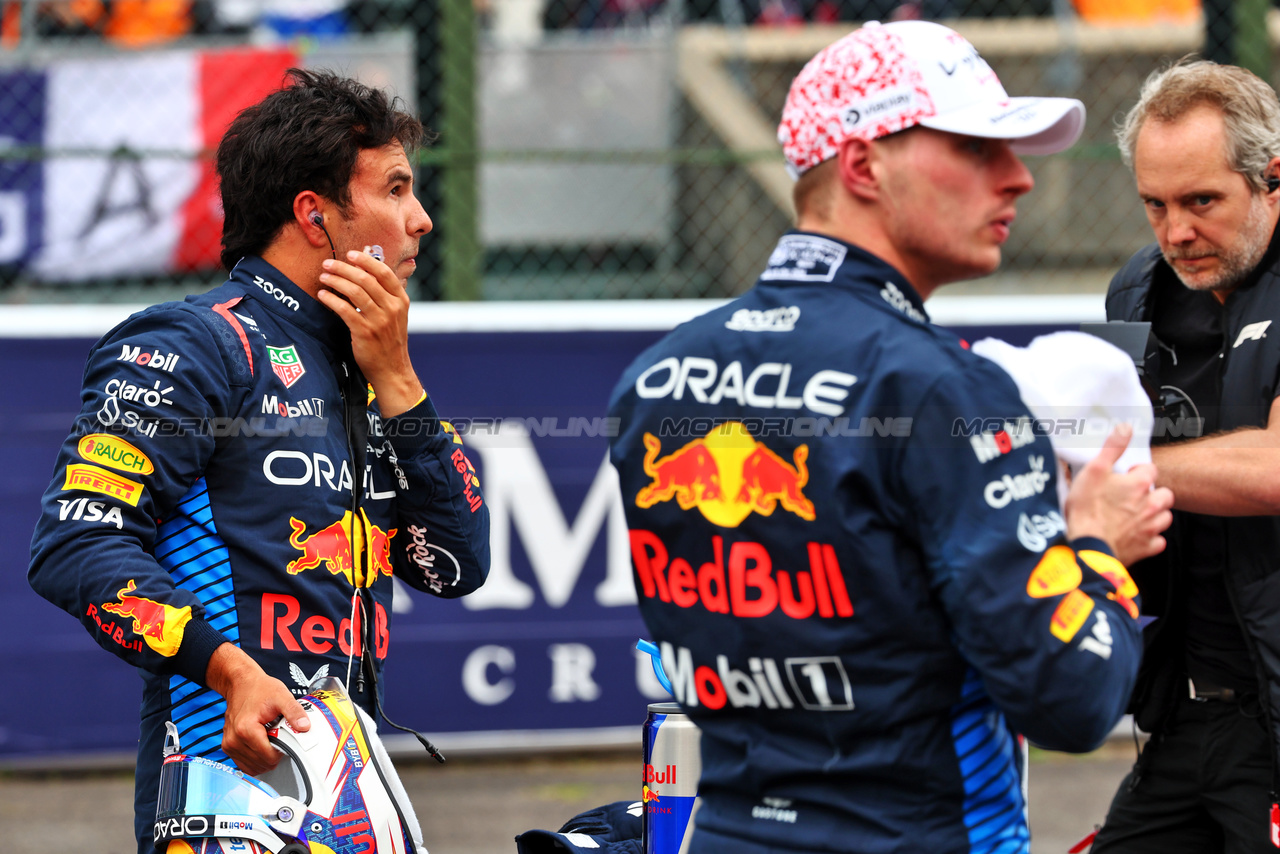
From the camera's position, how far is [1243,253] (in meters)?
2.73

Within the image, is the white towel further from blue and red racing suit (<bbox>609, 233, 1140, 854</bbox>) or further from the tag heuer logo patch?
the tag heuer logo patch

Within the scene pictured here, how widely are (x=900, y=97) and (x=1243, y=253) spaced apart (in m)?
1.30

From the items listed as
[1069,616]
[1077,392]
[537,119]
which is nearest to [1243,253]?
[1077,392]

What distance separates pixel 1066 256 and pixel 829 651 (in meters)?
6.04

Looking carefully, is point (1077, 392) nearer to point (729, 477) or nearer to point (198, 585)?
point (729, 477)

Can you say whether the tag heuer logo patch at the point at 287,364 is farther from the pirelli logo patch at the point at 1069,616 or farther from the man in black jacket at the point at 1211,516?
the man in black jacket at the point at 1211,516

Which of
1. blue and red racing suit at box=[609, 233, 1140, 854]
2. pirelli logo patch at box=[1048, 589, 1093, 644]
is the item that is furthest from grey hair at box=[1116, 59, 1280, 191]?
pirelli logo patch at box=[1048, 589, 1093, 644]

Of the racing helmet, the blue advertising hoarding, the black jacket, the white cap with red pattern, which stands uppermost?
the white cap with red pattern

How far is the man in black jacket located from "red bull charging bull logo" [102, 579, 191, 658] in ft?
6.05

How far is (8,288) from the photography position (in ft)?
19.5

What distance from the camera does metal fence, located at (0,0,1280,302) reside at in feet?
19.6

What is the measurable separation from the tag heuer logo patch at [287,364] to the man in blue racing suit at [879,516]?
2.86 feet

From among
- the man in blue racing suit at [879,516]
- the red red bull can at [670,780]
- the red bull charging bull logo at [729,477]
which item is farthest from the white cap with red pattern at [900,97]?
the red red bull can at [670,780]

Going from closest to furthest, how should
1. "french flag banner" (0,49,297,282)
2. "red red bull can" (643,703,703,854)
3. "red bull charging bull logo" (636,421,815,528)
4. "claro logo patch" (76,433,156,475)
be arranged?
1. "red bull charging bull logo" (636,421,815,528)
2. "claro logo patch" (76,433,156,475)
3. "red red bull can" (643,703,703,854)
4. "french flag banner" (0,49,297,282)
